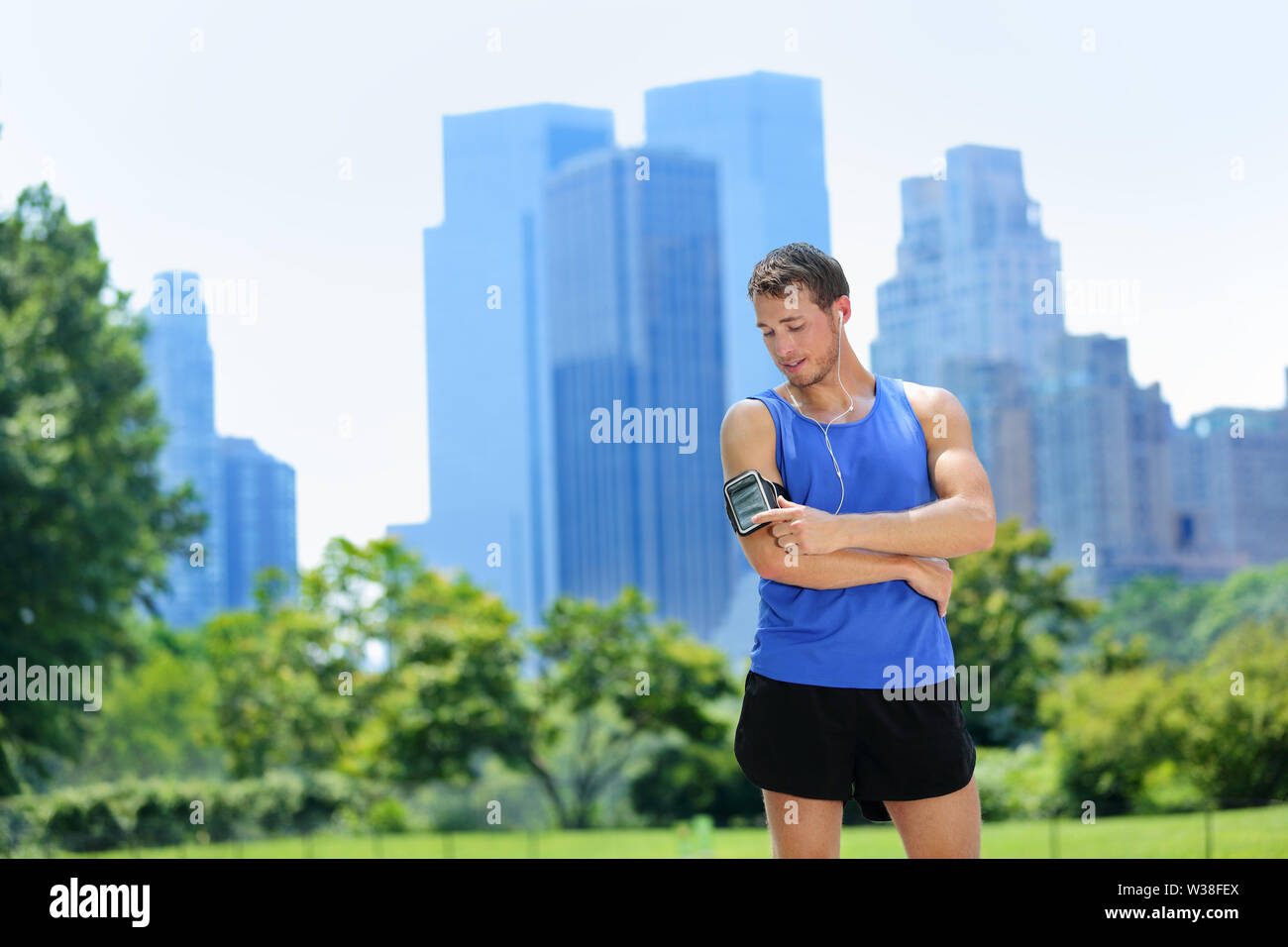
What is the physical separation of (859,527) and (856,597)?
107mm

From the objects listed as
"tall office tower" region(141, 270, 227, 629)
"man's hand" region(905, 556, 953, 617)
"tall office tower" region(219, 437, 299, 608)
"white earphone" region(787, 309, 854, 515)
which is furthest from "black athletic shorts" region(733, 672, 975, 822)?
"tall office tower" region(141, 270, 227, 629)

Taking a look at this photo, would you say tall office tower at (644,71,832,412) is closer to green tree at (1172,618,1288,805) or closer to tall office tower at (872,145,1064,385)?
tall office tower at (872,145,1064,385)

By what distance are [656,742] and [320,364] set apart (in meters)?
7.59

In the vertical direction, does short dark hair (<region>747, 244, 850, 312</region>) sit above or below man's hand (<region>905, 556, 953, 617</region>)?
above

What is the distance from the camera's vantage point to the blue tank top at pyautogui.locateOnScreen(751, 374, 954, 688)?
1760 mm

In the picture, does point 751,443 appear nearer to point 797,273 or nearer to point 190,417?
point 797,273

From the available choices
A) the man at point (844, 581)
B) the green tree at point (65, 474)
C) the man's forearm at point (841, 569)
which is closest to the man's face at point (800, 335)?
the man at point (844, 581)

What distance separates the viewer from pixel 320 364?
18.5 meters

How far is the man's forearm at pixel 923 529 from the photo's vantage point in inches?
69.7

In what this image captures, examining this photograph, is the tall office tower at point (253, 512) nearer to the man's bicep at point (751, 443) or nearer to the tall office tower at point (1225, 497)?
the man's bicep at point (751, 443)

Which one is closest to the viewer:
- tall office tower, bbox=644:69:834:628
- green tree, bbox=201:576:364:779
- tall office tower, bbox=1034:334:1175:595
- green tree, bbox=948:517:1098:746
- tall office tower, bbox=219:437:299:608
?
green tree, bbox=948:517:1098:746

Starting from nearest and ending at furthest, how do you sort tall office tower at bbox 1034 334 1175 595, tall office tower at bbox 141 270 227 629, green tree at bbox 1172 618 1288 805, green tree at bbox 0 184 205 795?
green tree at bbox 1172 618 1288 805 → green tree at bbox 0 184 205 795 → tall office tower at bbox 141 270 227 629 → tall office tower at bbox 1034 334 1175 595

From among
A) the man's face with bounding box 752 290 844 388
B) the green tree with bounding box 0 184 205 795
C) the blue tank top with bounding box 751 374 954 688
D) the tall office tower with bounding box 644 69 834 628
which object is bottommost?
the blue tank top with bounding box 751 374 954 688

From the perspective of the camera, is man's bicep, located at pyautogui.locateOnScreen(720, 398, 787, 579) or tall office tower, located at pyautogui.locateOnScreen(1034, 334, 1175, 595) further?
tall office tower, located at pyautogui.locateOnScreen(1034, 334, 1175, 595)
